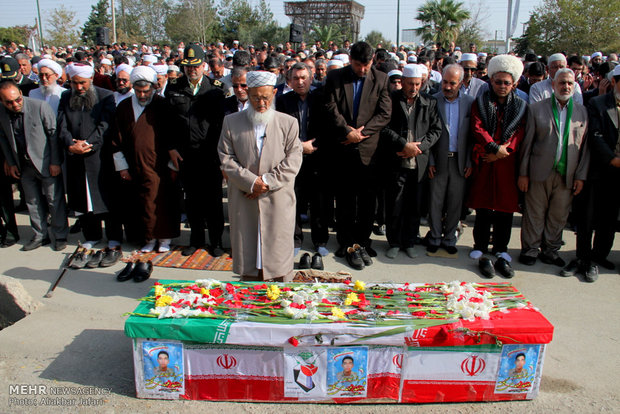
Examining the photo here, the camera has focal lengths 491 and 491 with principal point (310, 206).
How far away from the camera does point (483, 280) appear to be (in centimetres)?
495

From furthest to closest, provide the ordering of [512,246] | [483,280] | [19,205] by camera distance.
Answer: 1. [19,205]
2. [512,246]
3. [483,280]

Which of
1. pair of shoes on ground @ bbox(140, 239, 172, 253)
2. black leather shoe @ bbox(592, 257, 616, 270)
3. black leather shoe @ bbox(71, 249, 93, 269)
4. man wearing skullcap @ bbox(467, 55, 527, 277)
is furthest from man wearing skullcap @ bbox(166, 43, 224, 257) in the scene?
black leather shoe @ bbox(592, 257, 616, 270)

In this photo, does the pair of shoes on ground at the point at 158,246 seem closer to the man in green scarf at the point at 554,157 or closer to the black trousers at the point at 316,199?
the black trousers at the point at 316,199

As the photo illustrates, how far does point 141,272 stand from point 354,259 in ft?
7.13

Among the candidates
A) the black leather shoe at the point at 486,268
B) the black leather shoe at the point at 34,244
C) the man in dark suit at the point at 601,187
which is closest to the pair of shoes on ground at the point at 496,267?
the black leather shoe at the point at 486,268

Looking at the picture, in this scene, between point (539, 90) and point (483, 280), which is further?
point (539, 90)

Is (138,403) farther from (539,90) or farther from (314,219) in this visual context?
(539,90)

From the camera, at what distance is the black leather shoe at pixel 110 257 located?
17.3 ft

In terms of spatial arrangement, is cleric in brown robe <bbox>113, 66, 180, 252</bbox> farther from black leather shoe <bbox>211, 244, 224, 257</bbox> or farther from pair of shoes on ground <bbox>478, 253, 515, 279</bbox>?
pair of shoes on ground <bbox>478, 253, 515, 279</bbox>

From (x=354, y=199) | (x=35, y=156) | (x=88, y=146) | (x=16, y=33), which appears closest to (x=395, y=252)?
(x=354, y=199)

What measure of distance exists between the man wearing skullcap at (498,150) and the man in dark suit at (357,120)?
39.8 inches

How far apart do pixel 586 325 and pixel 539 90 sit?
307 centimetres

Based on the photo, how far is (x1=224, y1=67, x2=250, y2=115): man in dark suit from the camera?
540 centimetres

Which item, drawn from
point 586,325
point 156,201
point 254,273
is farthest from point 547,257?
point 156,201
